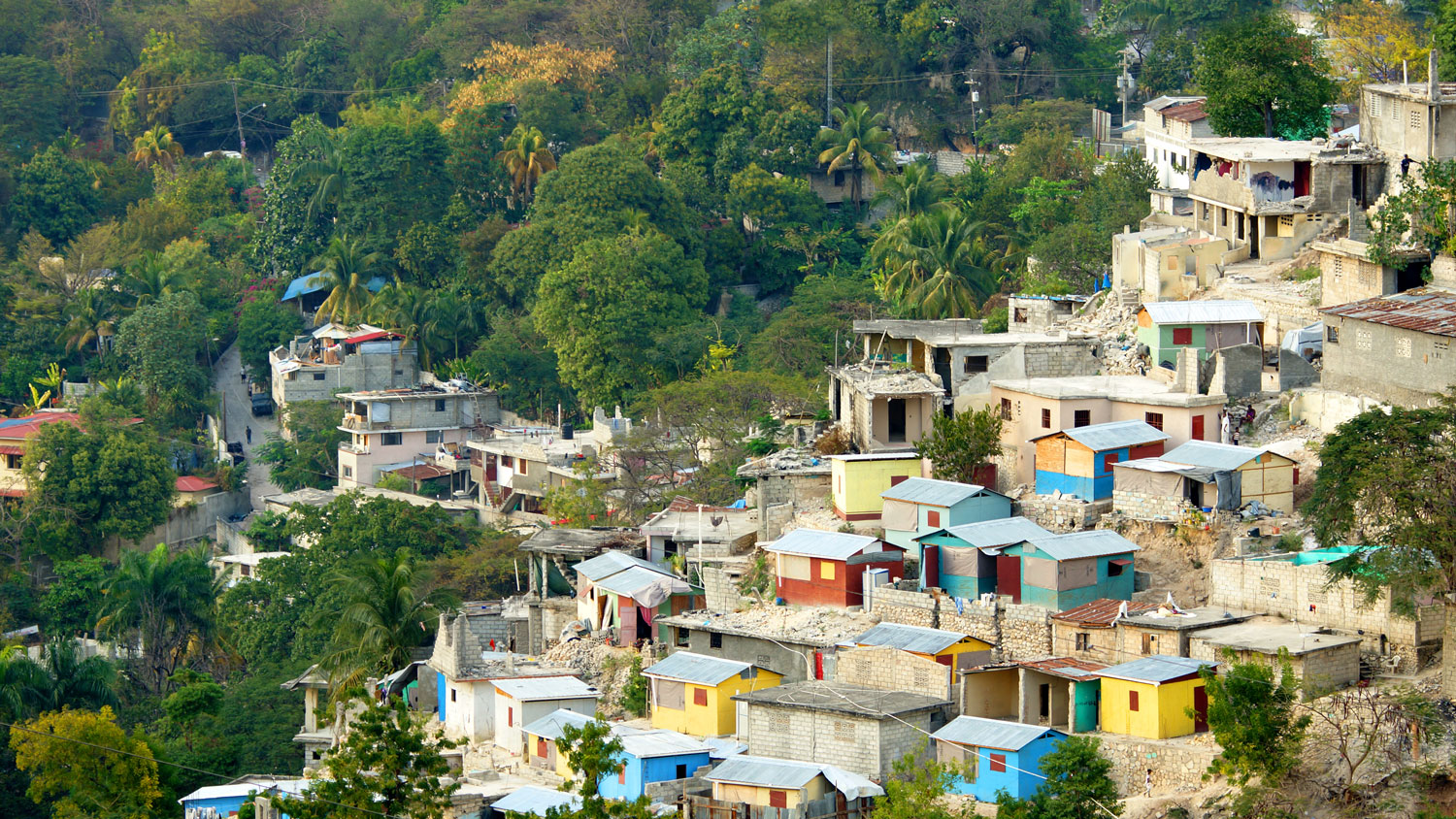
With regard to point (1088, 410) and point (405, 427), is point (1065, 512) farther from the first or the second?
point (405, 427)

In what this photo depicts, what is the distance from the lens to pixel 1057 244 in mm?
42625

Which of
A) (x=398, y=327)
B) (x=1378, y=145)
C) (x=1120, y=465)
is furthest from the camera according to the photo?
(x=398, y=327)

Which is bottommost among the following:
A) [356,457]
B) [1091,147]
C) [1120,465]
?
[356,457]

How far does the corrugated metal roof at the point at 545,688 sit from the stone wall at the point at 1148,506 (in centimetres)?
728

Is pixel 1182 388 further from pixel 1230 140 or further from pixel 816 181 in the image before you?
pixel 816 181

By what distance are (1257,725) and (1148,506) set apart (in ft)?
21.7

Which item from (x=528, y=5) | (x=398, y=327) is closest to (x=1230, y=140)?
(x=398, y=327)

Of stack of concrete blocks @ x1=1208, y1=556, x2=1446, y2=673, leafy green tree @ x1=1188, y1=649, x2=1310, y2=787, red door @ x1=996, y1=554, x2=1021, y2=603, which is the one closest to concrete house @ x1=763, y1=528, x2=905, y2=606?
red door @ x1=996, y1=554, x2=1021, y2=603

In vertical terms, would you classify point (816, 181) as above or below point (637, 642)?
above

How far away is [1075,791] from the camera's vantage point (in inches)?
955

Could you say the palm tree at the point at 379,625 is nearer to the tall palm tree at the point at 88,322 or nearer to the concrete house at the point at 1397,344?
the concrete house at the point at 1397,344

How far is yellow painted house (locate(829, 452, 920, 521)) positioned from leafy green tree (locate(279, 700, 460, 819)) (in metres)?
8.77

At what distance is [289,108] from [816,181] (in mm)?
20711

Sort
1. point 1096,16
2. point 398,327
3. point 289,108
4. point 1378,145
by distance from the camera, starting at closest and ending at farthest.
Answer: point 1378,145 → point 398,327 → point 1096,16 → point 289,108
